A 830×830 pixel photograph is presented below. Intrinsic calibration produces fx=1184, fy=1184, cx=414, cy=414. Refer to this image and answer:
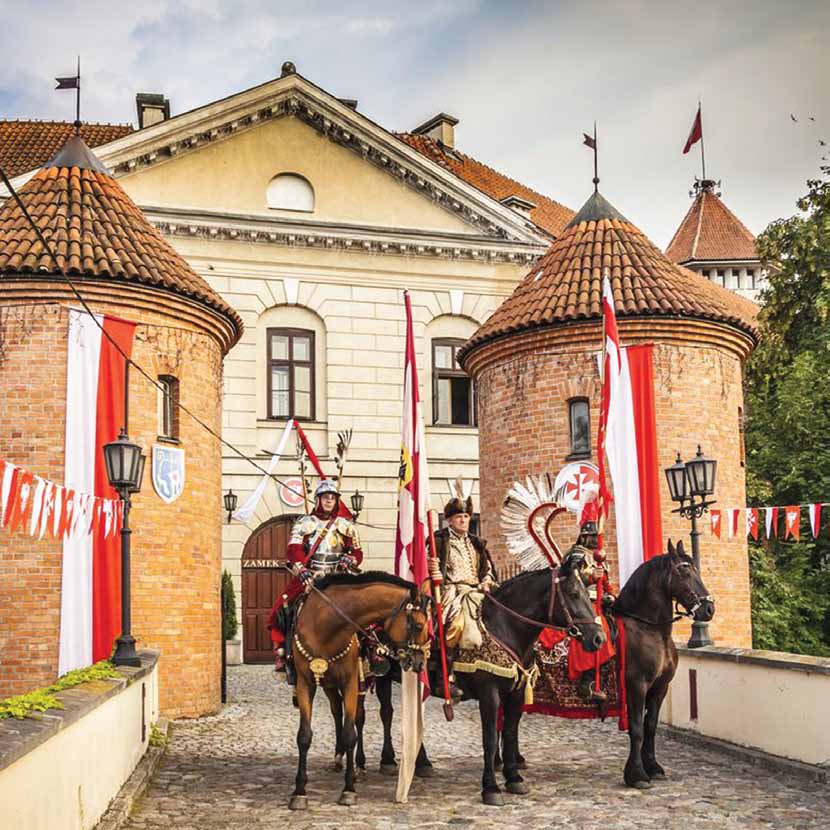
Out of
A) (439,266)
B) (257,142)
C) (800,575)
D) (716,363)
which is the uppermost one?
(257,142)

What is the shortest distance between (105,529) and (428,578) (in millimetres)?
6243

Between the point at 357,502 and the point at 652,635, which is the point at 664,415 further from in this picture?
the point at 357,502

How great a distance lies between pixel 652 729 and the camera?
11031mm

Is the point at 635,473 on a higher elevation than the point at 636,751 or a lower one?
higher

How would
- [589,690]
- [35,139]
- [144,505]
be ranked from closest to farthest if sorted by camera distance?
[589,690], [144,505], [35,139]

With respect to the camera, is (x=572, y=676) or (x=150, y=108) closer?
(x=572, y=676)

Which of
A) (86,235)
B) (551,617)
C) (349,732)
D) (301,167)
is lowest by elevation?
(349,732)

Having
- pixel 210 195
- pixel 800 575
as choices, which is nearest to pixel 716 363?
pixel 800 575

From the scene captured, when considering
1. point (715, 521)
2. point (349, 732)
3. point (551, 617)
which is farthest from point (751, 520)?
point (349, 732)

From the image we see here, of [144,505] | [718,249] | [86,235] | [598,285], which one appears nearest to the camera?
[144,505]

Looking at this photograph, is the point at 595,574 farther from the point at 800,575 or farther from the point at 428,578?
the point at 800,575

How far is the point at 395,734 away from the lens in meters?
14.6

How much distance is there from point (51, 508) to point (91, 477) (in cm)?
322

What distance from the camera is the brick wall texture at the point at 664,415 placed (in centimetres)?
1805
